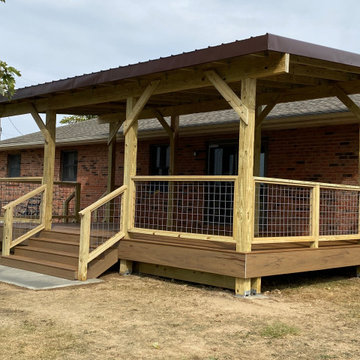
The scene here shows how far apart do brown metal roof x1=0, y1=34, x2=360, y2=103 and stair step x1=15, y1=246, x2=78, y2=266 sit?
3018 millimetres

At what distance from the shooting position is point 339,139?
1103 cm

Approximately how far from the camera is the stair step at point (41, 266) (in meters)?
8.94

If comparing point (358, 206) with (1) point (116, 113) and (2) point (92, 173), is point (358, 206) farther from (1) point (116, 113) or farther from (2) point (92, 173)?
(2) point (92, 173)

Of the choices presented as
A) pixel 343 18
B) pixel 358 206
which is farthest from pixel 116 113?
pixel 343 18

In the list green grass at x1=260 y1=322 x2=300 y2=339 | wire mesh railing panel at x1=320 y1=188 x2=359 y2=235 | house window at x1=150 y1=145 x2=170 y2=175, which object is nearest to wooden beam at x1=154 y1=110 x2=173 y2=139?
house window at x1=150 y1=145 x2=170 y2=175

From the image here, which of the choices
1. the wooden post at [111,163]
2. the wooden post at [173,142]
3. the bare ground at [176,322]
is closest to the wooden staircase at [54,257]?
the bare ground at [176,322]

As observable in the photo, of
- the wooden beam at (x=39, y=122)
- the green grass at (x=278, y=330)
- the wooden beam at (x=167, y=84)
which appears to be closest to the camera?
the green grass at (x=278, y=330)

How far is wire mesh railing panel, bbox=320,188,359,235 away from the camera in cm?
1008

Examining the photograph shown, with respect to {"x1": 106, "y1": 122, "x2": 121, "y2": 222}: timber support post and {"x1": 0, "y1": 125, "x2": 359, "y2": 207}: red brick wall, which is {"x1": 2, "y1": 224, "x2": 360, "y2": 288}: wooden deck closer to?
{"x1": 0, "y1": 125, "x2": 359, "y2": 207}: red brick wall

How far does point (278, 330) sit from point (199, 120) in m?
8.55

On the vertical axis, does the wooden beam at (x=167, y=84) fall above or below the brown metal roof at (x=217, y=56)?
below

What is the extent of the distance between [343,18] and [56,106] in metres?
16.0

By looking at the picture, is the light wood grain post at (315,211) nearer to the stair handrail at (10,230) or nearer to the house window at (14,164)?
the stair handrail at (10,230)

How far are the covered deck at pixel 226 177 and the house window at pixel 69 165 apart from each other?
18.8 ft
